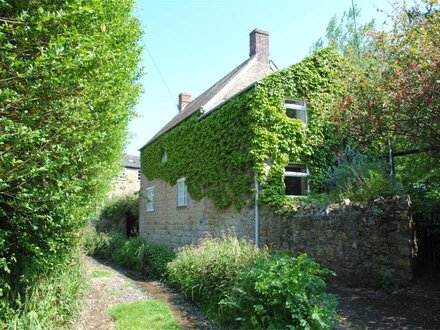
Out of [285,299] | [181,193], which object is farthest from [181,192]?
[285,299]

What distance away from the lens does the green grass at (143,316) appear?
666 cm

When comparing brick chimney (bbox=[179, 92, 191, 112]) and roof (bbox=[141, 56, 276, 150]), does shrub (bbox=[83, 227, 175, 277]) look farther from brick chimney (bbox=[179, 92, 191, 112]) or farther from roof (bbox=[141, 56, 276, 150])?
brick chimney (bbox=[179, 92, 191, 112])

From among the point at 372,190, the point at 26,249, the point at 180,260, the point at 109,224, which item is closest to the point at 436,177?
the point at 372,190

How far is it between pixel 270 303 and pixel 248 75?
13184mm

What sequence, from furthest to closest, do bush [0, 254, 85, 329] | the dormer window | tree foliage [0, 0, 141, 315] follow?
the dormer window
bush [0, 254, 85, 329]
tree foliage [0, 0, 141, 315]

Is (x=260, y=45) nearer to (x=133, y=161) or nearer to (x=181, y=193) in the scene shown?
(x=181, y=193)

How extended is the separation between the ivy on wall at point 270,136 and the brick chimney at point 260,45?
530 cm

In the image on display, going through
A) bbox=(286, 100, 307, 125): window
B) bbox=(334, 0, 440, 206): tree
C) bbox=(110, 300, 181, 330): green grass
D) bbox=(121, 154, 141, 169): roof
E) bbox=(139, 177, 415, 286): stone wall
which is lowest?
bbox=(110, 300, 181, 330): green grass

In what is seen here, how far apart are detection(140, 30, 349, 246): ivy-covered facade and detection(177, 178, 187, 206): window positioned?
47cm

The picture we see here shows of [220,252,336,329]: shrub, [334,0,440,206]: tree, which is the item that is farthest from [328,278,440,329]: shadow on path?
[334,0,440,206]: tree

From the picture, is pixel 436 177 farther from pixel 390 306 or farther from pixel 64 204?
pixel 64 204

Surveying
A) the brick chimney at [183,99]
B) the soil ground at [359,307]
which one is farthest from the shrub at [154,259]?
the brick chimney at [183,99]

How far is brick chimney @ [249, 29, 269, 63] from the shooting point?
17.6m

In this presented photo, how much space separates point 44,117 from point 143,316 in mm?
4676
